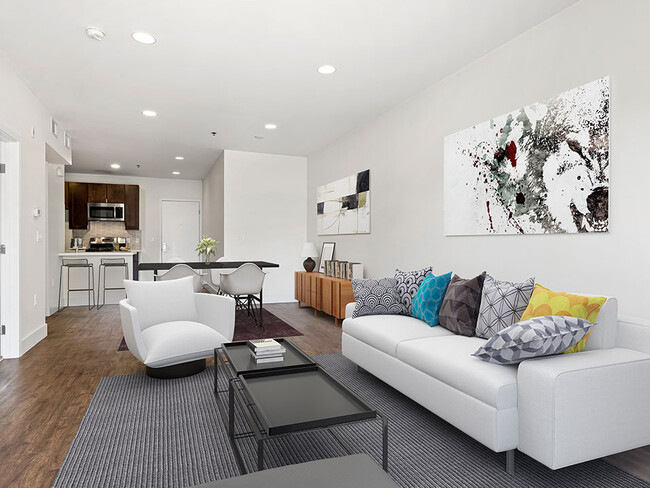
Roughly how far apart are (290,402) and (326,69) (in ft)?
9.99

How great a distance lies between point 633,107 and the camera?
7.98ft

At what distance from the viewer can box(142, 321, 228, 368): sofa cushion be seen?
9.80 feet

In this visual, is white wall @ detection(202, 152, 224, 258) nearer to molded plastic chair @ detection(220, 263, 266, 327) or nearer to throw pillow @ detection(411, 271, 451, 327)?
molded plastic chair @ detection(220, 263, 266, 327)

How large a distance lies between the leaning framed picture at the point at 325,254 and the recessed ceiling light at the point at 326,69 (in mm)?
3057

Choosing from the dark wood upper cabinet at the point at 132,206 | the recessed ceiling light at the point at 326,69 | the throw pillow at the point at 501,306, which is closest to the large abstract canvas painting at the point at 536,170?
the throw pillow at the point at 501,306

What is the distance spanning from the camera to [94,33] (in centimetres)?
314

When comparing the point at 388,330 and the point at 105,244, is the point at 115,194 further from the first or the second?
the point at 388,330

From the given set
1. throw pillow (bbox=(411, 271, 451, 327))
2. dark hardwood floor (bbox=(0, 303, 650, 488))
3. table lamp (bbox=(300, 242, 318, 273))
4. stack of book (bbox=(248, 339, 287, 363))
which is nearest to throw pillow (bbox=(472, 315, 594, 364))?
dark hardwood floor (bbox=(0, 303, 650, 488))

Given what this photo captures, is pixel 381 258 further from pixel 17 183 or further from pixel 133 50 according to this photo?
pixel 17 183

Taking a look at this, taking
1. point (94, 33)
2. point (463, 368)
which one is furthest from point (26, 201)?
point (463, 368)

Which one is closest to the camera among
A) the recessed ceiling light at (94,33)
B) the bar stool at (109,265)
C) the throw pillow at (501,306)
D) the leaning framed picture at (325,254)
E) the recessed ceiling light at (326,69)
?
the throw pillow at (501,306)

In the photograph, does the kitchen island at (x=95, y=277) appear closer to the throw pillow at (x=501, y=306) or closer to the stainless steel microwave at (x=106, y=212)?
the stainless steel microwave at (x=106, y=212)

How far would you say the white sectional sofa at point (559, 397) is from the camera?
5.84 feet

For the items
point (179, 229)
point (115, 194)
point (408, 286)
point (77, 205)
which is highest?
point (115, 194)
